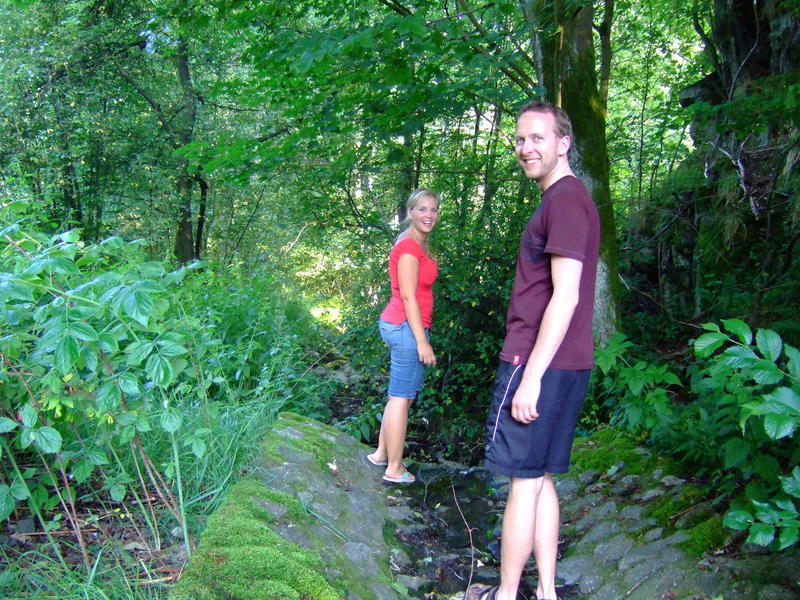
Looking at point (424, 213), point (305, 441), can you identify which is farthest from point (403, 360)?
point (424, 213)

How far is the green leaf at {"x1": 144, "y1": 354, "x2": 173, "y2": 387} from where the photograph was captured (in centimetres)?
203

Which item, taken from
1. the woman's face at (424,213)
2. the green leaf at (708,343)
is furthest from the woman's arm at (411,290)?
the green leaf at (708,343)

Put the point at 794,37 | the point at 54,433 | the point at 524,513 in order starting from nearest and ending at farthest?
the point at 54,433, the point at 524,513, the point at 794,37

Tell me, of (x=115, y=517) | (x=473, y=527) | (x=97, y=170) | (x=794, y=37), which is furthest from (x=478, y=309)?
(x=97, y=170)

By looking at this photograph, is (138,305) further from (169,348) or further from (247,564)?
(247,564)

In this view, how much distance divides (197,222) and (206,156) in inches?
327

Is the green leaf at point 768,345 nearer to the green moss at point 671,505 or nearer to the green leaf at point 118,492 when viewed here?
the green moss at point 671,505

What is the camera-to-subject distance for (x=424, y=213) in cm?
384

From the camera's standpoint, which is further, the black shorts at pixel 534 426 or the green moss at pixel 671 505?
the green moss at pixel 671 505

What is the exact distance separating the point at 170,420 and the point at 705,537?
230cm

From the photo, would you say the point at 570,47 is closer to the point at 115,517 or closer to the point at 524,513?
the point at 524,513

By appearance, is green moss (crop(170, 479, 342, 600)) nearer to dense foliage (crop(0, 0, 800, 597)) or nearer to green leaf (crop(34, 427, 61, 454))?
dense foliage (crop(0, 0, 800, 597))

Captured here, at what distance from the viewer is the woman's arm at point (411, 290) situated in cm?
377

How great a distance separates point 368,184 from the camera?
8.98 meters
